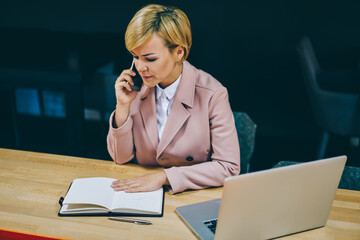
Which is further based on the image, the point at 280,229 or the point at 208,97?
the point at 208,97

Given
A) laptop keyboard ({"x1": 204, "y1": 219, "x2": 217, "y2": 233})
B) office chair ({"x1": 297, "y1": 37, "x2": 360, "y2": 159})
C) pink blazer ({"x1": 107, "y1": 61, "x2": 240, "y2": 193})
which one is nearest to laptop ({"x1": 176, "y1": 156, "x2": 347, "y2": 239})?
laptop keyboard ({"x1": 204, "y1": 219, "x2": 217, "y2": 233})

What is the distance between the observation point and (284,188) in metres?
1.05

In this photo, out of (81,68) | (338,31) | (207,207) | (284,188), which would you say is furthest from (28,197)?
(338,31)

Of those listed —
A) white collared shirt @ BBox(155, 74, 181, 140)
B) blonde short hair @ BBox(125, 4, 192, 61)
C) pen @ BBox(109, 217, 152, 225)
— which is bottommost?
pen @ BBox(109, 217, 152, 225)

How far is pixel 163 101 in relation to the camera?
162 cm

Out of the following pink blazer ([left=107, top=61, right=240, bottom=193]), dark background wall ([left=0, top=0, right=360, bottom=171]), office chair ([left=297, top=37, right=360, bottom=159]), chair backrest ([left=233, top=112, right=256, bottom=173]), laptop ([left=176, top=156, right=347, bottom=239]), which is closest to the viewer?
laptop ([left=176, top=156, right=347, bottom=239])

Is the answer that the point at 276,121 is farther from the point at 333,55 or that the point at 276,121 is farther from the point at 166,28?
the point at 166,28

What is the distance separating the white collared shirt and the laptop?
0.54m

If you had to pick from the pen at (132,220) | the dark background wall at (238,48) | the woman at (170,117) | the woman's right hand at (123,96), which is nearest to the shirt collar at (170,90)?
the woman at (170,117)

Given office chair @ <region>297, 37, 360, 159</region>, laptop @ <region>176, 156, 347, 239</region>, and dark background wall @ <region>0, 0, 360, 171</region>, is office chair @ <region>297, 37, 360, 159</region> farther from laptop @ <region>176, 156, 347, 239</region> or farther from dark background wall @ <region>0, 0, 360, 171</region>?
laptop @ <region>176, 156, 347, 239</region>

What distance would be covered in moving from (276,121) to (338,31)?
86cm

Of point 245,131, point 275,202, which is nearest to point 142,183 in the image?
point 275,202

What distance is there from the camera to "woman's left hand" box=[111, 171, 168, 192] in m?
1.37

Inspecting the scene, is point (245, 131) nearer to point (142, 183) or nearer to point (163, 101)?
point (163, 101)
